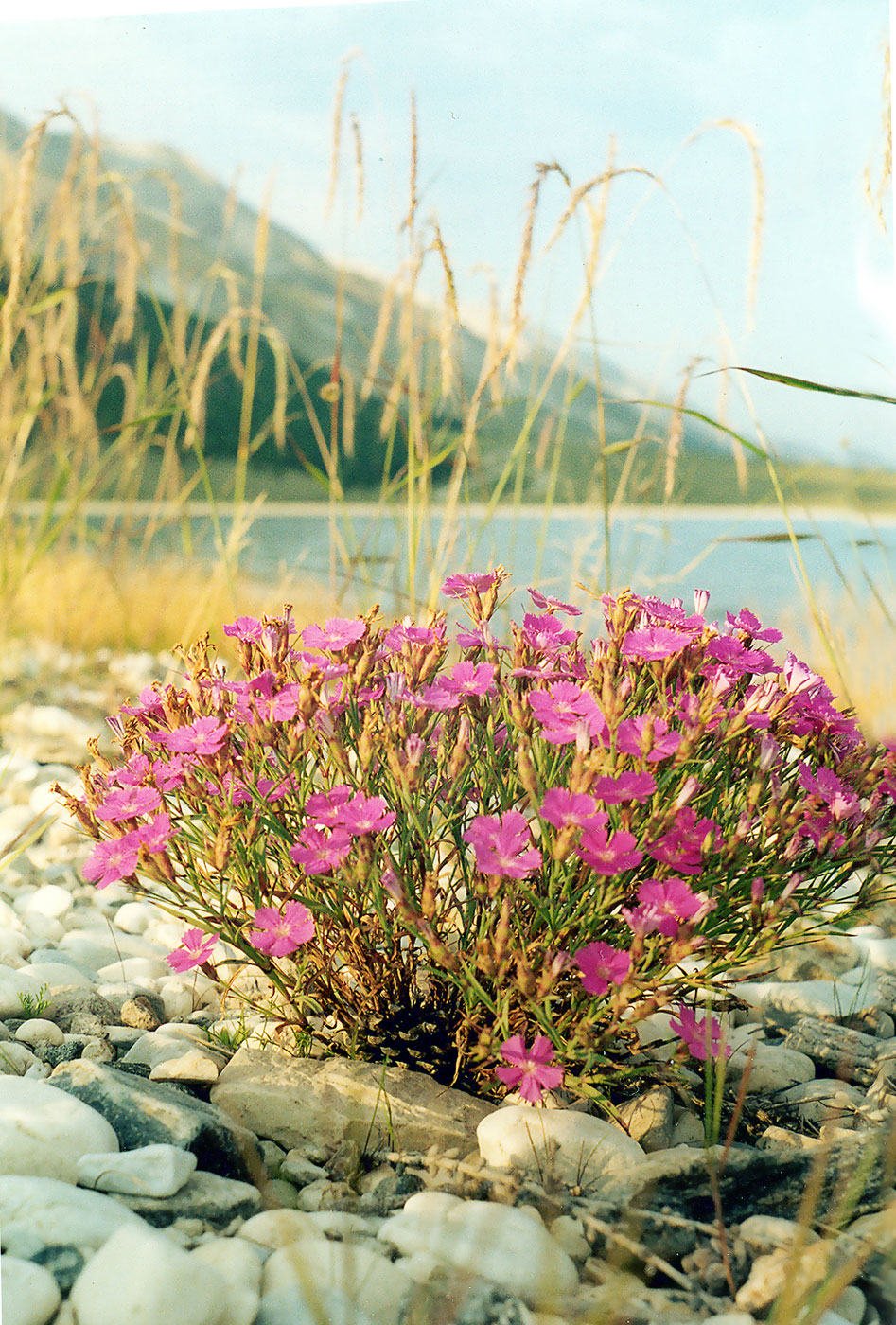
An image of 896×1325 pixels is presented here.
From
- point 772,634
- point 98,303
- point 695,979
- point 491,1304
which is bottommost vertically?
point 491,1304

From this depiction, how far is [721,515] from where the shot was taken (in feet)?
8.20

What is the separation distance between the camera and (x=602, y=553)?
2.31m

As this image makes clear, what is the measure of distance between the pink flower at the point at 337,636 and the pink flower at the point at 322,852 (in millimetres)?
232

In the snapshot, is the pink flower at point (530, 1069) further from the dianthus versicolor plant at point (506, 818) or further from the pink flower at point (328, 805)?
the pink flower at point (328, 805)

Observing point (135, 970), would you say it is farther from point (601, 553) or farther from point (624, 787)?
point (601, 553)

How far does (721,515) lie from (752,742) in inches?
57.7

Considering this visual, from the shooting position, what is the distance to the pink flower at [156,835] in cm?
106

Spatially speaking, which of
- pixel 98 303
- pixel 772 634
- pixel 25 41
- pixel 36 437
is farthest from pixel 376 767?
pixel 36 437

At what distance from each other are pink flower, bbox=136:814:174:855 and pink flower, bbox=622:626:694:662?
1.73 feet

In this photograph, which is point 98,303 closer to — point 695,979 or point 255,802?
point 255,802

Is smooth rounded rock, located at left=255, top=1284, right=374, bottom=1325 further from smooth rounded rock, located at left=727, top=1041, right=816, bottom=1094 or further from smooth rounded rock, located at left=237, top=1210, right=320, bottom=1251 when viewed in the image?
smooth rounded rock, located at left=727, top=1041, right=816, bottom=1094

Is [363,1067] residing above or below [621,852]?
below

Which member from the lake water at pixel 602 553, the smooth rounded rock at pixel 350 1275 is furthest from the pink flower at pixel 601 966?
the lake water at pixel 602 553

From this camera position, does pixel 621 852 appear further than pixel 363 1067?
No
